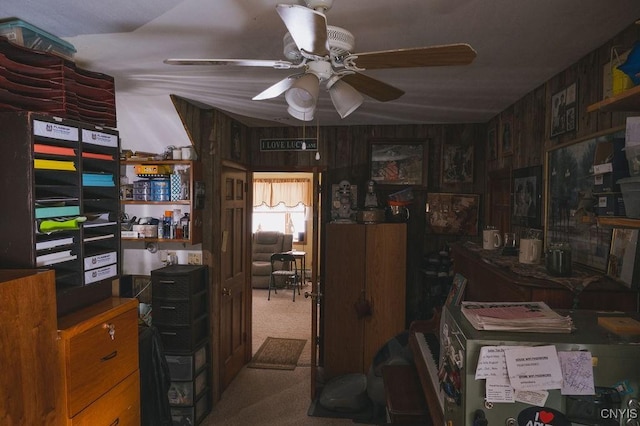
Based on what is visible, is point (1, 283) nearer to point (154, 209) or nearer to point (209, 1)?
point (209, 1)

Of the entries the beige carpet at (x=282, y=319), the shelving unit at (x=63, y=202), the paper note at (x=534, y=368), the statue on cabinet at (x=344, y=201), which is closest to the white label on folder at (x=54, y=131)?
the shelving unit at (x=63, y=202)

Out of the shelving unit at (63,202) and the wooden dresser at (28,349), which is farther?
the shelving unit at (63,202)

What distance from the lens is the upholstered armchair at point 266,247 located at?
7.71m

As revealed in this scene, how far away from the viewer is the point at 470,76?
2.51 metres

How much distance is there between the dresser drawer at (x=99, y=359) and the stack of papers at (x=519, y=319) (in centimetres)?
129

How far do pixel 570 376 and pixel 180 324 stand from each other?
8.84 ft

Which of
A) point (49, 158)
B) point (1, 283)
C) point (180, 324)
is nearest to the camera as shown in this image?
point (1, 283)

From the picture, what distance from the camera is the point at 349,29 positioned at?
1838mm

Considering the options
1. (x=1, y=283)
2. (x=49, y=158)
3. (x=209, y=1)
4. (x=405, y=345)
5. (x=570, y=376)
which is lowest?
(x=405, y=345)

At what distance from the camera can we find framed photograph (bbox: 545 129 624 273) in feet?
6.14

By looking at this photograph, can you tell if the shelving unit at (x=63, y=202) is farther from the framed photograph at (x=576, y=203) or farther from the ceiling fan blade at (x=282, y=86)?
the framed photograph at (x=576, y=203)

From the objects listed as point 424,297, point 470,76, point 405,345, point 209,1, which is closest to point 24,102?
point 209,1

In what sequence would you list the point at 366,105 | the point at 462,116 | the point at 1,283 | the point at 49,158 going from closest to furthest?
the point at 1,283 < the point at 49,158 < the point at 366,105 < the point at 462,116

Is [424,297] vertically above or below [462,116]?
below
